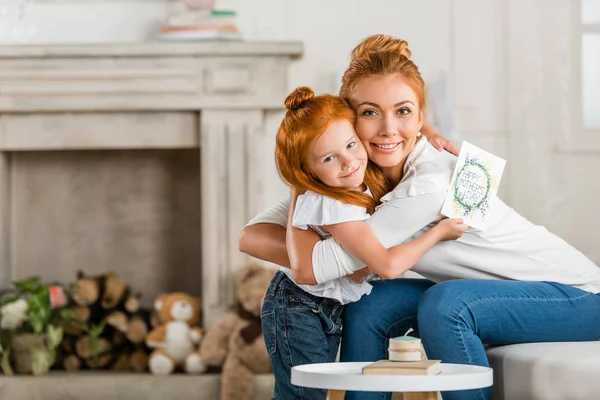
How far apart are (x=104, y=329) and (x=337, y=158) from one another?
196 centimetres

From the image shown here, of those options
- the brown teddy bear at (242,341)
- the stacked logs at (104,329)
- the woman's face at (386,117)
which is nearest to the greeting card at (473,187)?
the woman's face at (386,117)

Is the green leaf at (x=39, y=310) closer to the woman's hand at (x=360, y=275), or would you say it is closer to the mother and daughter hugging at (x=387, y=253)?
the mother and daughter hugging at (x=387, y=253)

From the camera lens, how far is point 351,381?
4.19 ft

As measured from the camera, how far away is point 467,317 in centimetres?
160

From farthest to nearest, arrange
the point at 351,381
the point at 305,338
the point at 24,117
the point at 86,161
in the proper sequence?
the point at 86,161 < the point at 24,117 < the point at 305,338 < the point at 351,381

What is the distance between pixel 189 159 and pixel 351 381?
244 cm

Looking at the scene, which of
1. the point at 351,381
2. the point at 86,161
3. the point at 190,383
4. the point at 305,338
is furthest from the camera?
the point at 86,161

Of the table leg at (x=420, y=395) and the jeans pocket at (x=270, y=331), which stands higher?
the jeans pocket at (x=270, y=331)

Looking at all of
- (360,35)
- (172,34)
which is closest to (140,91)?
(172,34)

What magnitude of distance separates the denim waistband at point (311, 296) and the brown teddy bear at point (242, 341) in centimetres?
118

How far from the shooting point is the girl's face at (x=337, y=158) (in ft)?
5.40

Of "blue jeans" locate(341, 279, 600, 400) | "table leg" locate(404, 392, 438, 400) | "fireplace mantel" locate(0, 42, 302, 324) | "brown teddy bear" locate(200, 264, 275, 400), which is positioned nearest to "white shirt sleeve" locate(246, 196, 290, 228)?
"blue jeans" locate(341, 279, 600, 400)

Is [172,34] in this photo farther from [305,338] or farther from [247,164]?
[305,338]

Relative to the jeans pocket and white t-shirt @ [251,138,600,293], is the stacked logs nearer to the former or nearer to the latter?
the jeans pocket
